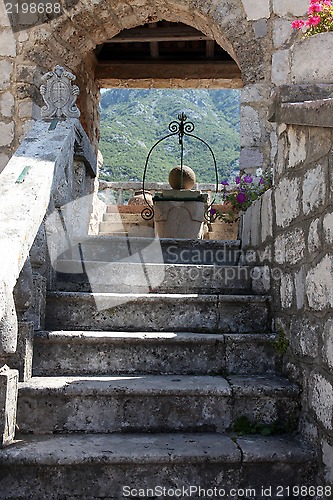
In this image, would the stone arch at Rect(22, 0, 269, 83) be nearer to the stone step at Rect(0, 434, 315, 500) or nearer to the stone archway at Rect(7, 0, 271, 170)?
the stone archway at Rect(7, 0, 271, 170)

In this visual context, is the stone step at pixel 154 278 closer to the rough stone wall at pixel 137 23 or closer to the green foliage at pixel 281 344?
the green foliage at pixel 281 344

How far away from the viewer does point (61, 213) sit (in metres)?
3.31

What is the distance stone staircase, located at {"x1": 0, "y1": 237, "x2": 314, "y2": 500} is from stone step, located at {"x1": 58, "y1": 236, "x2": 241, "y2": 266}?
16.9 inches

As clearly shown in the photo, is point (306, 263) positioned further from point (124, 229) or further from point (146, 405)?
point (124, 229)

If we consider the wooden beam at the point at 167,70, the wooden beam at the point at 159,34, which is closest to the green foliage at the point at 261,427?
the wooden beam at the point at 159,34

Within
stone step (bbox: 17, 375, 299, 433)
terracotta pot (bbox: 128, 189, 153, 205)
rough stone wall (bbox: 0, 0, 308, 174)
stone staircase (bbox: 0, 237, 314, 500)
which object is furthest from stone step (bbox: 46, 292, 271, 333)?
terracotta pot (bbox: 128, 189, 153, 205)

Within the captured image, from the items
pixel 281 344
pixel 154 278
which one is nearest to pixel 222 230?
pixel 154 278

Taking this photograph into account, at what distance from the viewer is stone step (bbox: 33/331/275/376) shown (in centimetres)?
260

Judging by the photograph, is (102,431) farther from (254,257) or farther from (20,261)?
(254,257)

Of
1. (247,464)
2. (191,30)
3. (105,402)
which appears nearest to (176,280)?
(105,402)

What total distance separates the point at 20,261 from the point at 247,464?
1170mm

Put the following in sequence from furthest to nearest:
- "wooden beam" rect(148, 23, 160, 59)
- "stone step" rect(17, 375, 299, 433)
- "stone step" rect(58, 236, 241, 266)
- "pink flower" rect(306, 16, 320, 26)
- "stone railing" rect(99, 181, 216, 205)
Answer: "stone railing" rect(99, 181, 216, 205)
"wooden beam" rect(148, 23, 160, 59)
"stone step" rect(58, 236, 241, 266)
"pink flower" rect(306, 16, 320, 26)
"stone step" rect(17, 375, 299, 433)

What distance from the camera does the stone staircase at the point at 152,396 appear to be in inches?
80.0

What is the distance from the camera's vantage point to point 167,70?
28.3ft
